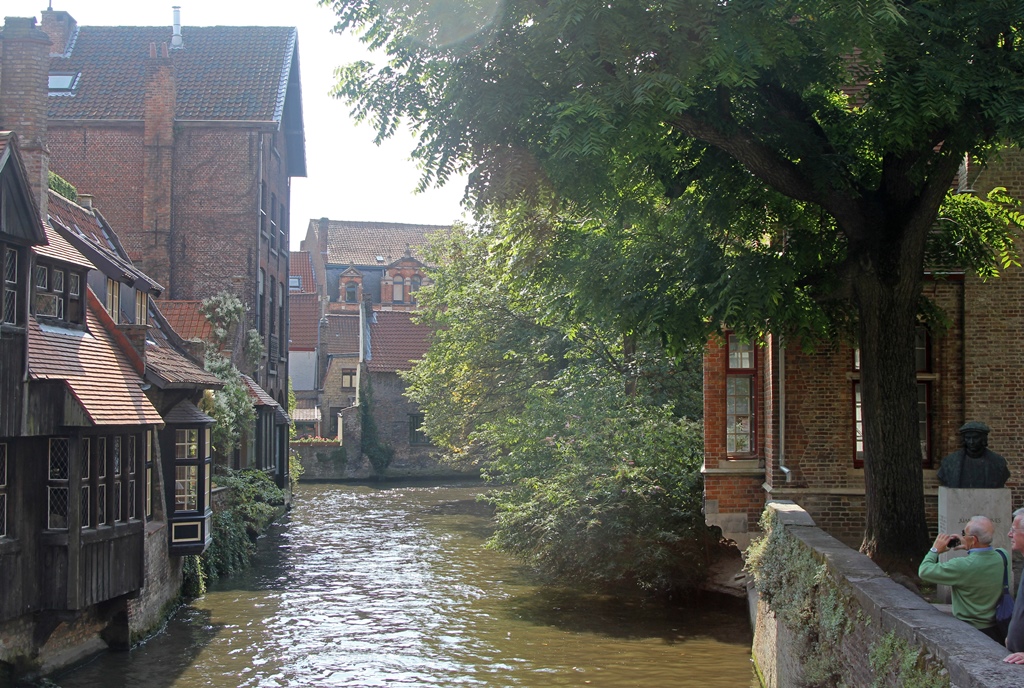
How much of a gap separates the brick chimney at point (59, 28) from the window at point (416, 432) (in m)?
23.8

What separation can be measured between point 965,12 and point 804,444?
6.94 metres

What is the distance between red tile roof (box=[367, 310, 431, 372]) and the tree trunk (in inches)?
1706

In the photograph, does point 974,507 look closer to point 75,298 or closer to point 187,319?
point 75,298

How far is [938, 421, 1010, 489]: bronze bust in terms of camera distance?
10.8 m

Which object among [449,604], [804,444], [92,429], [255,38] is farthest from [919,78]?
[255,38]

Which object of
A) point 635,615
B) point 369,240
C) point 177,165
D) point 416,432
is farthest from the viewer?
point 369,240

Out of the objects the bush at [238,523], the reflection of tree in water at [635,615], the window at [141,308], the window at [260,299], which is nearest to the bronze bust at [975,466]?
the reflection of tree in water at [635,615]

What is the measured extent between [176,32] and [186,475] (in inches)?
796

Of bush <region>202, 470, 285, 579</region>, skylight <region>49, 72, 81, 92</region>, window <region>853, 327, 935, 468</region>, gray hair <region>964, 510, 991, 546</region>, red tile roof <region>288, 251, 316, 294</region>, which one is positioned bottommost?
bush <region>202, 470, 285, 579</region>

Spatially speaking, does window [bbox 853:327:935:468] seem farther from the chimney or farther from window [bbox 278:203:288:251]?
the chimney

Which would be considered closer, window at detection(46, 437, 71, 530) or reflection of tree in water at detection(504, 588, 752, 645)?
window at detection(46, 437, 71, 530)

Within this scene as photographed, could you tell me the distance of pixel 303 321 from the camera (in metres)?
58.2

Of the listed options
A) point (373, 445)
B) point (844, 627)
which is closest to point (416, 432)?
point (373, 445)

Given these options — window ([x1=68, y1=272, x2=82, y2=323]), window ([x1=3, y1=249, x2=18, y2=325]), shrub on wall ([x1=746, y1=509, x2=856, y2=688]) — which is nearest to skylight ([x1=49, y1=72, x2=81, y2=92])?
window ([x1=68, y1=272, x2=82, y2=323])
